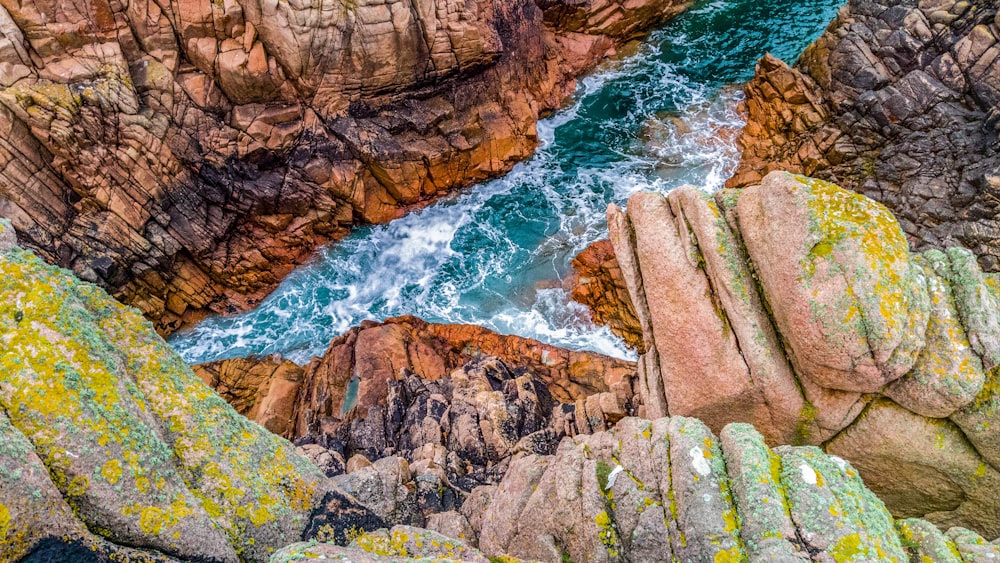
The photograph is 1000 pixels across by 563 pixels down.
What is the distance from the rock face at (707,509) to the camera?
24.4 feet

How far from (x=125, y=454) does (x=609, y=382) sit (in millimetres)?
18334

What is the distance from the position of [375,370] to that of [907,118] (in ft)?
93.4

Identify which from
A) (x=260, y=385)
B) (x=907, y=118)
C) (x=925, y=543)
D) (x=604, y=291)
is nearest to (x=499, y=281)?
(x=604, y=291)

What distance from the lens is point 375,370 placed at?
77.4 ft

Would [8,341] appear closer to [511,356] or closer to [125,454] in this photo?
[125,454]

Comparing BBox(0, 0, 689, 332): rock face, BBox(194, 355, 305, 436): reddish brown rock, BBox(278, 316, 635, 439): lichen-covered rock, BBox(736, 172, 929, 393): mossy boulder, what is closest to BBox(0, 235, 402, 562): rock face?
BBox(736, 172, 929, 393): mossy boulder

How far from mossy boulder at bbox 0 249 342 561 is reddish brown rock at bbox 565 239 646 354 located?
1944 cm

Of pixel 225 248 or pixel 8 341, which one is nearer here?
pixel 8 341

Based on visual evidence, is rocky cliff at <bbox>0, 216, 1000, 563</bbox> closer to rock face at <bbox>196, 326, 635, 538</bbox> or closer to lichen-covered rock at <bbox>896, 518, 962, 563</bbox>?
lichen-covered rock at <bbox>896, 518, 962, 563</bbox>

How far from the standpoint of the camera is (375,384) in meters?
22.8

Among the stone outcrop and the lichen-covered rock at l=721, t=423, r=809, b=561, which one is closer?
the lichen-covered rock at l=721, t=423, r=809, b=561

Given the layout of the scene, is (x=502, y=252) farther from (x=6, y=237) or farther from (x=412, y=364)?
(x=6, y=237)

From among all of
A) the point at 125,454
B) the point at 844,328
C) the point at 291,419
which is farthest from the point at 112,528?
the point at 291,419

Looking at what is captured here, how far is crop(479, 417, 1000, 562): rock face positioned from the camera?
7426 mm
